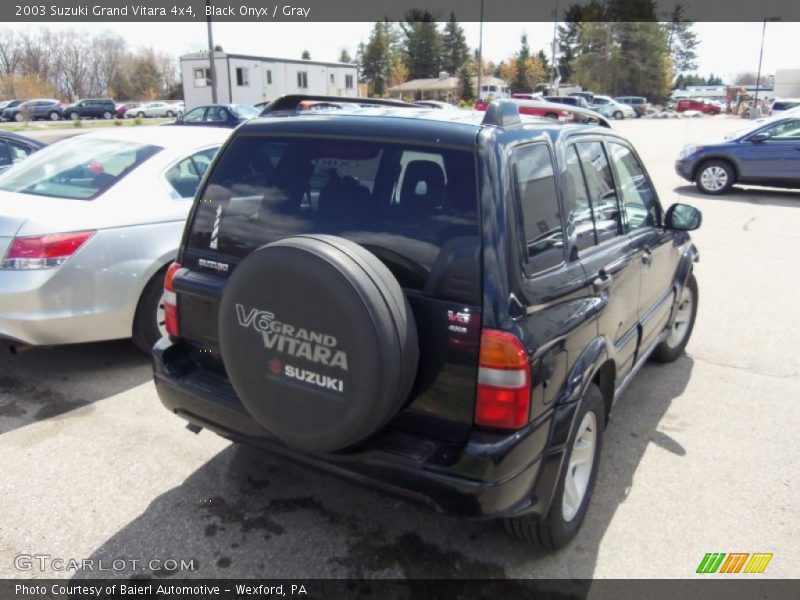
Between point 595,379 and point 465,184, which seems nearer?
point 465,184

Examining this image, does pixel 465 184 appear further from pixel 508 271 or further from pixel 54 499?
pixel 54 499

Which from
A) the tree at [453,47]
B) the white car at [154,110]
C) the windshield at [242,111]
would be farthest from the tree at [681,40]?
the windshield at [242,111]

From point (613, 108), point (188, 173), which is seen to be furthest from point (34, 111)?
point (188, 173)

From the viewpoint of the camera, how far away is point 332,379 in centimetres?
231


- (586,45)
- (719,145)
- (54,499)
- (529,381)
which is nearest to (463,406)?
(529,381)

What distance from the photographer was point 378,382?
2225mm

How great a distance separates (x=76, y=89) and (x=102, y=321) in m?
86.7

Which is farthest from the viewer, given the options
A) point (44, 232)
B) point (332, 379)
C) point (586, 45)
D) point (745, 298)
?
point (586, 45)

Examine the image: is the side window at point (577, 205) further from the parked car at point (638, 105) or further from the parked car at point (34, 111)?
the parked car at point (638, 105)

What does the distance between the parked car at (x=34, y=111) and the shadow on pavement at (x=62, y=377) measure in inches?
1879

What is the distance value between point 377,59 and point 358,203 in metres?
91.0

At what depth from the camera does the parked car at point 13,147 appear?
7570 millimetres

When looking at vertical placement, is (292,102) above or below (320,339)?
above

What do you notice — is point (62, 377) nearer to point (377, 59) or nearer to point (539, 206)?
point (539, 206)
